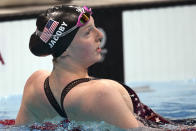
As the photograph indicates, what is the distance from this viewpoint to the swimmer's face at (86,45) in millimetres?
2930

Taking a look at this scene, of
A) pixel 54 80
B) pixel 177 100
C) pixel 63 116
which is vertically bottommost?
pixel 177 100

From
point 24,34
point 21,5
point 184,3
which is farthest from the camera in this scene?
point 21,5

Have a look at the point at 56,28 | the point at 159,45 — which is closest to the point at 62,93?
the point at 56,28

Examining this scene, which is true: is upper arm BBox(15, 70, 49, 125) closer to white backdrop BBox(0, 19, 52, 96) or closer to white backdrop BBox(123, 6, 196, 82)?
white backdrop BBox(0, 19, 52, 96)

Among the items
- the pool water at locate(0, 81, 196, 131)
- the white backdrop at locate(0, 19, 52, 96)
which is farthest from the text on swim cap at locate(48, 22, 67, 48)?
the white backdrop at locate(0, 19, 52, 96)

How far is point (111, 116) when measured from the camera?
274 centimetres

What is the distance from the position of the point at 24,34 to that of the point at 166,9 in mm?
1884

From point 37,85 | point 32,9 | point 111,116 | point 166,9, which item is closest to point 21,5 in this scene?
point 32,9

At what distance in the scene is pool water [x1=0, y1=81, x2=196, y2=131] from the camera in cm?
426

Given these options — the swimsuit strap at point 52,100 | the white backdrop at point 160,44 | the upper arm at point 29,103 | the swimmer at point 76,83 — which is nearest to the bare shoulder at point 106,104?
the swimmer at point 76,83

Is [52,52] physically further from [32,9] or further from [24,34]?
[32,9]

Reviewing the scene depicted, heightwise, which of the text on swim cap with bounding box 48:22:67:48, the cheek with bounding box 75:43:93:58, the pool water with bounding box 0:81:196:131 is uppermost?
the text on swim cap with bounding box 48:22:67:48

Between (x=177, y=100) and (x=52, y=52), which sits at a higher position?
(x=52, y=52)

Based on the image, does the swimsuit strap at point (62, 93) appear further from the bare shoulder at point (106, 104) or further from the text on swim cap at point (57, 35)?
the text on swim cap at point (57, 35)
